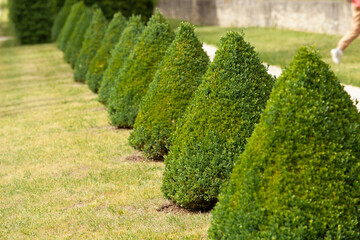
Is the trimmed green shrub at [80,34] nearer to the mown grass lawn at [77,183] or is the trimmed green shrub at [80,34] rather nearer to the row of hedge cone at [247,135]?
the mown grass lawn at [77,183]

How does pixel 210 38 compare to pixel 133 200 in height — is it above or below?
below

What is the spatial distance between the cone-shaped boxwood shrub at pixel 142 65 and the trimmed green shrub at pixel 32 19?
73.8 feet

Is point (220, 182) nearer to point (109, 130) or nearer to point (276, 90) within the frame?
point (276, 90)

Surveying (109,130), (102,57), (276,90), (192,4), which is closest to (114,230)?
(276,90)

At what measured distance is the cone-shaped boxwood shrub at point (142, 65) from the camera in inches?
328

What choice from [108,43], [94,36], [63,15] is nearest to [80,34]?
[94,36]

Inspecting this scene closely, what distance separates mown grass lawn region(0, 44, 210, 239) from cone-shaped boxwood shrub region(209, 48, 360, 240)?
1101mm

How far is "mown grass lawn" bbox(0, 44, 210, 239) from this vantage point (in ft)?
17.3

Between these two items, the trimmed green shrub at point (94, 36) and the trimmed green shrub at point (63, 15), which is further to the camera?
the trimmed green shrub at point (63, 15)

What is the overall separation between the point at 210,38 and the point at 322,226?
1891cm

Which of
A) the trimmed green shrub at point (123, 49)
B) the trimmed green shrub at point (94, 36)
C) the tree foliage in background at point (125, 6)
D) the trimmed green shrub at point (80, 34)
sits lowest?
the tree foliage in background at point (125, 6)

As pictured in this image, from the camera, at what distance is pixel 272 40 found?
67.1 feet

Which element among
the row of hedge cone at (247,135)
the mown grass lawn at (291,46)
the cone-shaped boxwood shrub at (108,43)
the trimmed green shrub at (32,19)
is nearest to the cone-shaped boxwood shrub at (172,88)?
the row of hedge cone at (247,135)

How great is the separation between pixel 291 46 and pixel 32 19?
1643 centimetres
